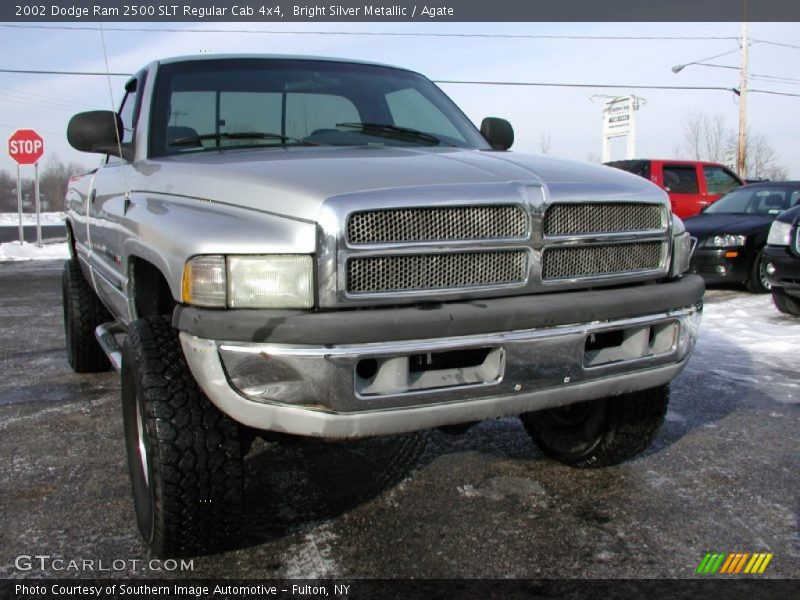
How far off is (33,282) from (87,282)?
7.39 m

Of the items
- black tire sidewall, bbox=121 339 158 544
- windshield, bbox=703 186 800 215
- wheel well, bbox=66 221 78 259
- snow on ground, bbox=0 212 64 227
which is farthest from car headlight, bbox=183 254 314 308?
snow on ground, bbox=0 212 64 227

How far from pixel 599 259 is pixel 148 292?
1.72m

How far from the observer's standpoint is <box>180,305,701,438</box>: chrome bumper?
2.16 metres

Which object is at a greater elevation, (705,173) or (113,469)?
(705,173)

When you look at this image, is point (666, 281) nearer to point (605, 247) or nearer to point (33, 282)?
point (605, 247)

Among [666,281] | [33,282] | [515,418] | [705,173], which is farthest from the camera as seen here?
[705,173]

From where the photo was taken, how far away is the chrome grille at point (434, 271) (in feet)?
7.39

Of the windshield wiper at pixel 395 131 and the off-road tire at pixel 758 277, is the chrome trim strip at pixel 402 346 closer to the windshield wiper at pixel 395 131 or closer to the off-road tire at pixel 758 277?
the windshield wiper at pixel 395 131

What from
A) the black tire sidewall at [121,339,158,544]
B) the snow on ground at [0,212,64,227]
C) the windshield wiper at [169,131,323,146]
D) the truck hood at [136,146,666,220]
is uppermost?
the windshield wiper at [169,131,323,146]

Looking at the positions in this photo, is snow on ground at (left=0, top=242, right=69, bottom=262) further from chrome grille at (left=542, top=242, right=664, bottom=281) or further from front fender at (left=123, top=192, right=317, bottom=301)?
chrome grille at (left=542, top=242, right=664, bottom=281)

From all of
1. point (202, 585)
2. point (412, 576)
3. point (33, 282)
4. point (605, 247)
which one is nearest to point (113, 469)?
point (202, 585)

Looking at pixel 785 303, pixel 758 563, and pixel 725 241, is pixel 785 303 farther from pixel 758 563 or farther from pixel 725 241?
pixel 758 563

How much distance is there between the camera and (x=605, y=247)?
2684 millimetres

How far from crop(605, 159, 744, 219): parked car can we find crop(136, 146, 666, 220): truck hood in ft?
38.7
